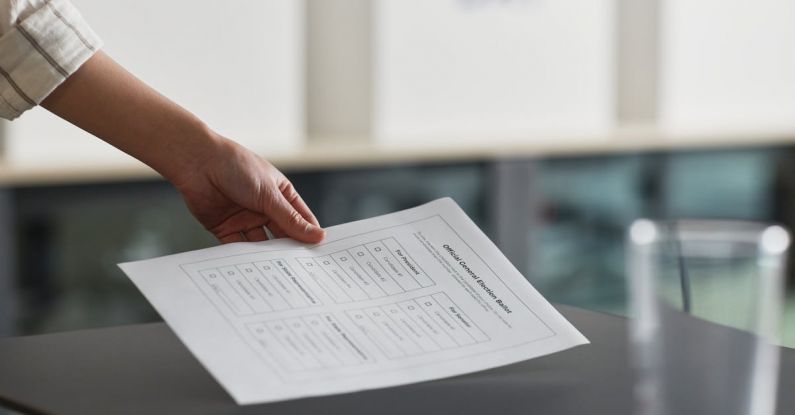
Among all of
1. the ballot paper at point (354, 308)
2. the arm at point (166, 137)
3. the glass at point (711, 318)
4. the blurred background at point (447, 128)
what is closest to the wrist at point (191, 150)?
the arm at point (166, 137)

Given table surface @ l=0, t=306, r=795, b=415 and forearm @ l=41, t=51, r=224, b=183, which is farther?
forearm @ l=41, t=51, r=224, b=183

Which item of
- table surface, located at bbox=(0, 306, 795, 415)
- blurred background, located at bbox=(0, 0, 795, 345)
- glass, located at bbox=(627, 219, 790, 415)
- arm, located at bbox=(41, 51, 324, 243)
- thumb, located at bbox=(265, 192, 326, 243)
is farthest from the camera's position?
blurred background, located at bbox=(0, 0, 795, 345)

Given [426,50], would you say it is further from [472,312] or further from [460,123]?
[472,312]

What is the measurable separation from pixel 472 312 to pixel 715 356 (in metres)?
0.23

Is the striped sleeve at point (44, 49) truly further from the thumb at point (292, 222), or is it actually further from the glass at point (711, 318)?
the glass at point (711, 318)

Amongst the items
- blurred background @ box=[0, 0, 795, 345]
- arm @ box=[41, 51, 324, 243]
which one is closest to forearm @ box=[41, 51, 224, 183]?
arm @ box=[41, 51, 324, 243]

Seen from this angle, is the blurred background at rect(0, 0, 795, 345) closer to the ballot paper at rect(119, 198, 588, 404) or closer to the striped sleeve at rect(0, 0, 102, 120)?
the striped sleeve at rect(0, 0, 102, 120)

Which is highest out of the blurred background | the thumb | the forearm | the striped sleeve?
the striped sleeve

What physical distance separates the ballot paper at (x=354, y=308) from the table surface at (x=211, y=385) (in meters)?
0.01

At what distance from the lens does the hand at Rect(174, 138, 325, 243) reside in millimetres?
857

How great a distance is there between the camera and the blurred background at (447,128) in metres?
2.04

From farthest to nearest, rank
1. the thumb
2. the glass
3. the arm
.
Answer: the arm, the thumb, the glass

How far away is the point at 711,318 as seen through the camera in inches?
21.2

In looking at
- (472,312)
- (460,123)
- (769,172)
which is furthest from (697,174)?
(472,312)
